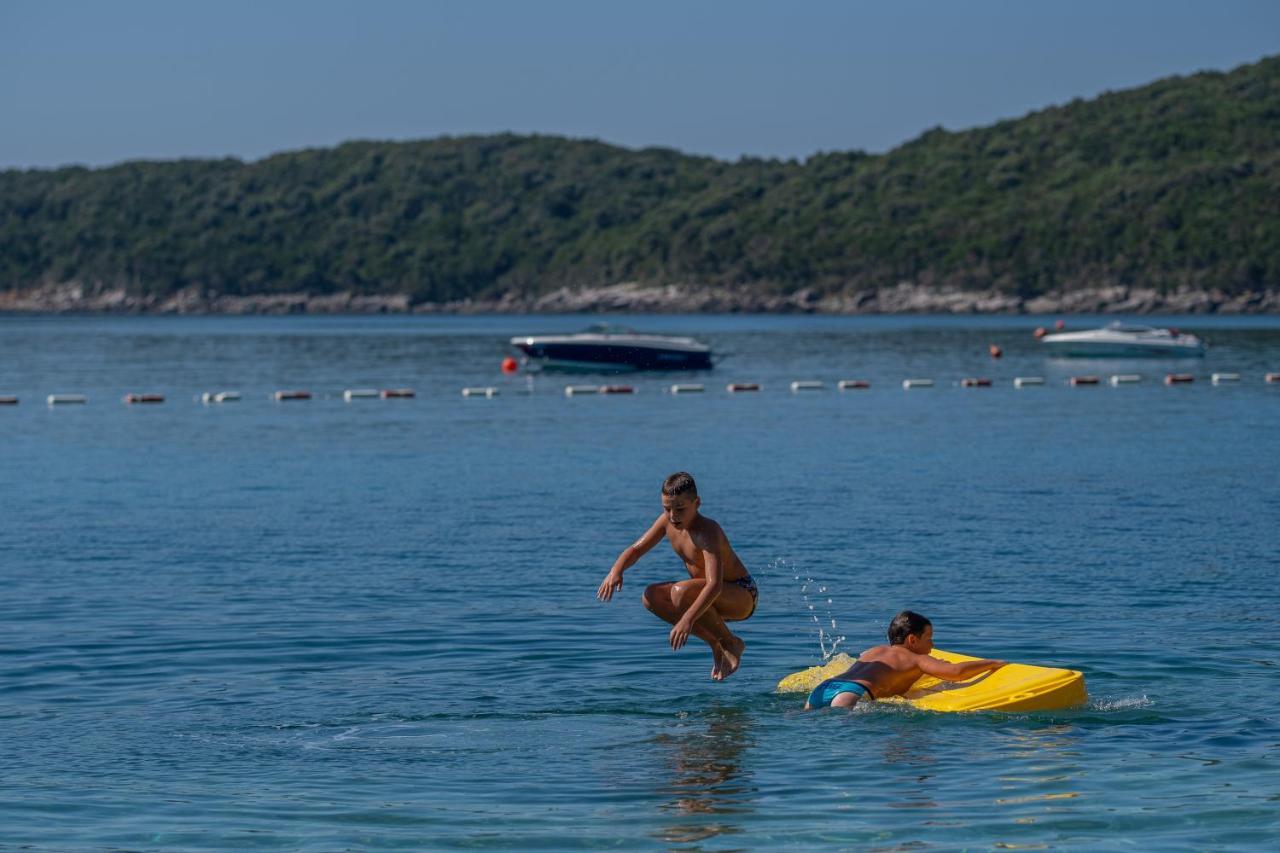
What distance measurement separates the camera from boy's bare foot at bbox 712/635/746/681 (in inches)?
593

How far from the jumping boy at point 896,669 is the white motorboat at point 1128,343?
68.7 m

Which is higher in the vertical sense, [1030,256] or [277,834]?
[1030,256]

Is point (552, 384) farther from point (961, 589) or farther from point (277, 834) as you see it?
point (277, 834)

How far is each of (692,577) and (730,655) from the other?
98 centimetres

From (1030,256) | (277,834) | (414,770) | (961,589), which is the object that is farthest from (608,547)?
(1030,256)

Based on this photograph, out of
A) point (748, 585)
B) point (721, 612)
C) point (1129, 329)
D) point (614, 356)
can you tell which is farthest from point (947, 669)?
point (1129, 329)

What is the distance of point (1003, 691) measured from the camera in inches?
563

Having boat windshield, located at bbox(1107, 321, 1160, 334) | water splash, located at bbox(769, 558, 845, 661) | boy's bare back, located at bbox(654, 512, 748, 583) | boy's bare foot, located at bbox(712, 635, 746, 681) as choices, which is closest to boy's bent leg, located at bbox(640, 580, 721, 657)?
boy's bare back, located at bbox(654, 512, 748, 583)

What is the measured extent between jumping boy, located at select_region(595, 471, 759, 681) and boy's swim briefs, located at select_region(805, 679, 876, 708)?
0.84m

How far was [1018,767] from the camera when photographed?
13016 millimetres

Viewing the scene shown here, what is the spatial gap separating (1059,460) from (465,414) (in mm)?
20228

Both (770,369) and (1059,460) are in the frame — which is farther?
(770,369)

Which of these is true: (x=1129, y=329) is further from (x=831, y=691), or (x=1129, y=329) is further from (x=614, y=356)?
(x=831, y=691)

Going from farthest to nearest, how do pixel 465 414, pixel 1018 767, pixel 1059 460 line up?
pixel 465 414, pixel 1059 460, pixel 1018 767
